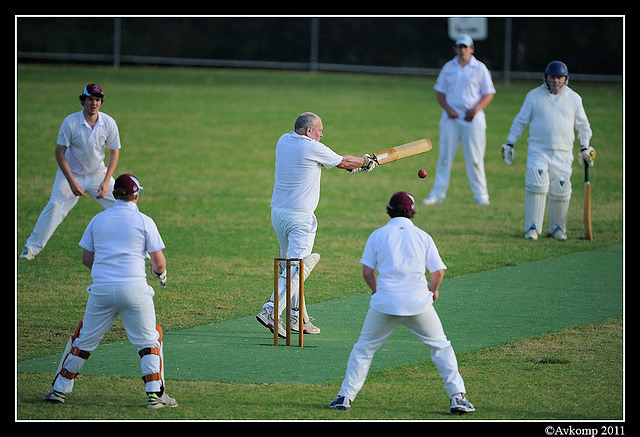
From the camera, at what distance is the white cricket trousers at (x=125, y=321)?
7.69 m

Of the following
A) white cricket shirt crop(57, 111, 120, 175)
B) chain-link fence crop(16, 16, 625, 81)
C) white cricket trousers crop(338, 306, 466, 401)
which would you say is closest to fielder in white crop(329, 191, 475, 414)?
white cricket trousers crop(338, 306, 466, 401)

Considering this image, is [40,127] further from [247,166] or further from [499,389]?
[499,389]

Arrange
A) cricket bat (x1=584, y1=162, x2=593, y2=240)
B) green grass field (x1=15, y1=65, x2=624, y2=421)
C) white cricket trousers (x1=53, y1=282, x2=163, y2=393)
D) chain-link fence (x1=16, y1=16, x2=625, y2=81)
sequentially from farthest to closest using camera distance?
1. chain-link fence (x1=16, y1=16, x2=625, y2=81)
2. cricket bat (x1=584, y1=162, x2=593, y2=240)
3. green grass field (x1=15, y1=65, x2=624, y2=421)
4. white cricket trousers (x1=53, y1=282, x2=163, y2=393)

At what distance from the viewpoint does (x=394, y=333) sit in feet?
34.2

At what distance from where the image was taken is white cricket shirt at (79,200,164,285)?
7727 millimetres

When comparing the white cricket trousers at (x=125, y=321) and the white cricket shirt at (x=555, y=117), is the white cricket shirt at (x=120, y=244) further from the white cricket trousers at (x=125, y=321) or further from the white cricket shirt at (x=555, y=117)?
the white cricket shirt at (x=555, y=117)

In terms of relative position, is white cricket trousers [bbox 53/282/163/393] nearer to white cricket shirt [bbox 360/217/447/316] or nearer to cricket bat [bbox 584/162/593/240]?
white cricket shirt [bbox 360/217/447/316]

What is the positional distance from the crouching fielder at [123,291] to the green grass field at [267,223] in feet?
0.85

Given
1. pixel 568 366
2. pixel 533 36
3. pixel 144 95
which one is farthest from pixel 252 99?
pixel 568 366

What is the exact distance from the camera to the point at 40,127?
24.5 m

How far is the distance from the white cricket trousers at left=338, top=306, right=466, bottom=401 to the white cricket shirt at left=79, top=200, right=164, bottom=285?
1746 millimetres

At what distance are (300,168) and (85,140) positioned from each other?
4245mm

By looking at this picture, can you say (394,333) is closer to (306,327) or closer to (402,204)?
(306,327)

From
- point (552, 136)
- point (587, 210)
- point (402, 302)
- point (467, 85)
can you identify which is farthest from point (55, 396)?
point (467, 85)
